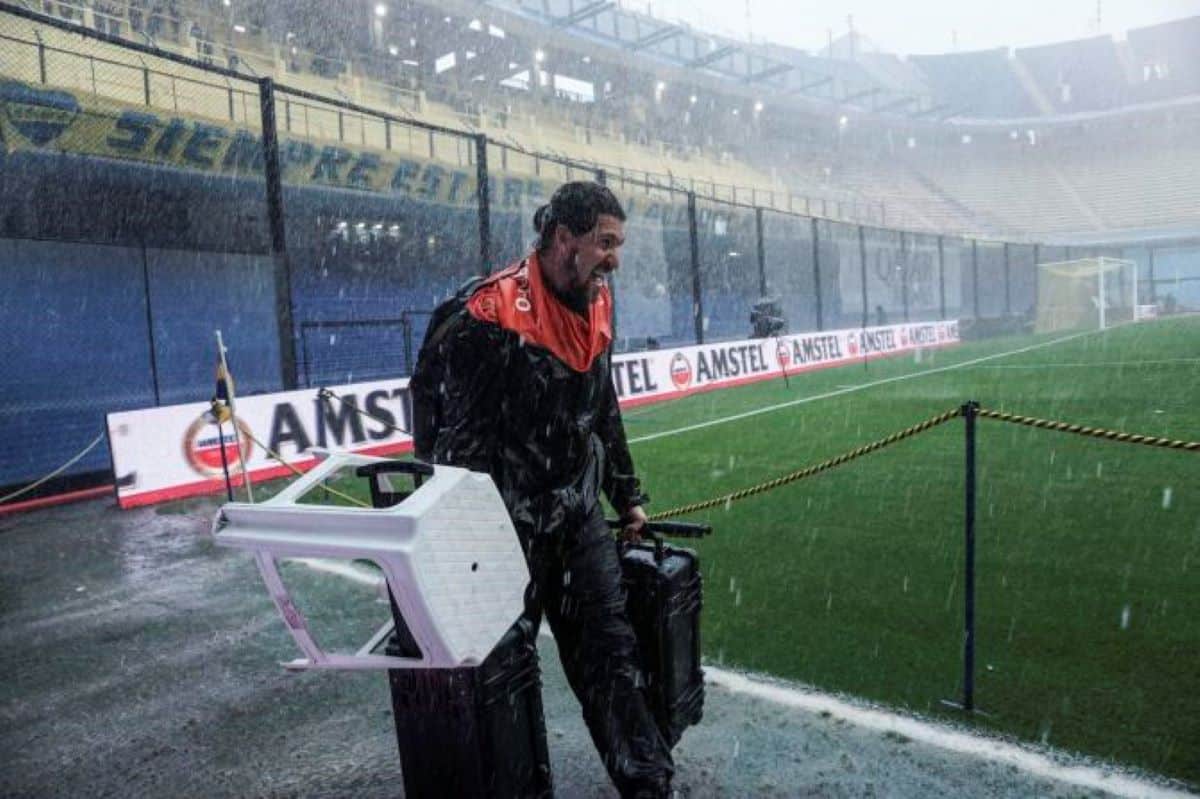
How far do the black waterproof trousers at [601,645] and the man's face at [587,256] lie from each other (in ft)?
2.36

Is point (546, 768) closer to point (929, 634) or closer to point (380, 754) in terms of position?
point (380, 754)

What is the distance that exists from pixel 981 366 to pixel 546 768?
21.6m

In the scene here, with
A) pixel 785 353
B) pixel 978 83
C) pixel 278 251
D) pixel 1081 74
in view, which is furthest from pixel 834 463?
pixel 1081 74

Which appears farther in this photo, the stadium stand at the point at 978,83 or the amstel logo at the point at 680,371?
the stadium stand at the point at 978,83

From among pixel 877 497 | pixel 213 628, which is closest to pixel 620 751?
pixel 213 628

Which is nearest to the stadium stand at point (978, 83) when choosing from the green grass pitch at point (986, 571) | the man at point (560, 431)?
the green grass pitch at point (986, 571)

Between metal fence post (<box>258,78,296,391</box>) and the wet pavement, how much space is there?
18.0 ft

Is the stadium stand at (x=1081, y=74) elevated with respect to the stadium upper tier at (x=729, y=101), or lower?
elevated

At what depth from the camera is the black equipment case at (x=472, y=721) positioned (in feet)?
7.00

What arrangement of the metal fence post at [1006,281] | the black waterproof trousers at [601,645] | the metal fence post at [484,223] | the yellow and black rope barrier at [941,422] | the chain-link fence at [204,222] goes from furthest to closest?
the metal fence post at [1006,281]
the chain-link fence at [204,222]
the metal fence post at [484,223]
the yellow and black rope barrier at [941,422]
the black waterproof trousers at [601,645]

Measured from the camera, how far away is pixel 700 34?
52.4m

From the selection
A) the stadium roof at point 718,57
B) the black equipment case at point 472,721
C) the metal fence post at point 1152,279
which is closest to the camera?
A: the black equipment case at point 472,721

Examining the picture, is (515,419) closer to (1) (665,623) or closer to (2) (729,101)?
(1) (665,623)

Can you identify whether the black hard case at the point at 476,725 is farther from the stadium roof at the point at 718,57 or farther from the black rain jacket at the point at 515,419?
the stadium roof at the point at 718,57
